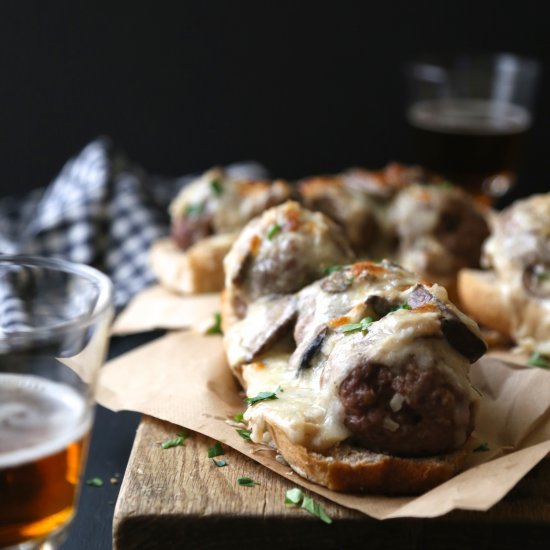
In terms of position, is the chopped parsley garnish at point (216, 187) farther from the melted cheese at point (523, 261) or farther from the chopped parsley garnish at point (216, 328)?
the melted cheese at point (523, 261)

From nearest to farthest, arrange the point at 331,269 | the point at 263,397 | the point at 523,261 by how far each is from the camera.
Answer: the point at 263,397 < the point at 331,269 < the point at 523,261

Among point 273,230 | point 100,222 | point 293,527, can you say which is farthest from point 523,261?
point 100,222

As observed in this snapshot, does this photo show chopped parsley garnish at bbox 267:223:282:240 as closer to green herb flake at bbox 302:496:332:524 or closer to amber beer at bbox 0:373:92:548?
green herb flake at bbox 302:496:332:524

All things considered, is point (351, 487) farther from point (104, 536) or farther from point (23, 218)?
point (23, 218)

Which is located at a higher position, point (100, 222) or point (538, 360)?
point (538, 360)

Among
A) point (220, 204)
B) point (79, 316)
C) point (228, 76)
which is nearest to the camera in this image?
point (79, 316)

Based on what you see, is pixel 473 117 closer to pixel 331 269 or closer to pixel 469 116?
pixel 469 116
